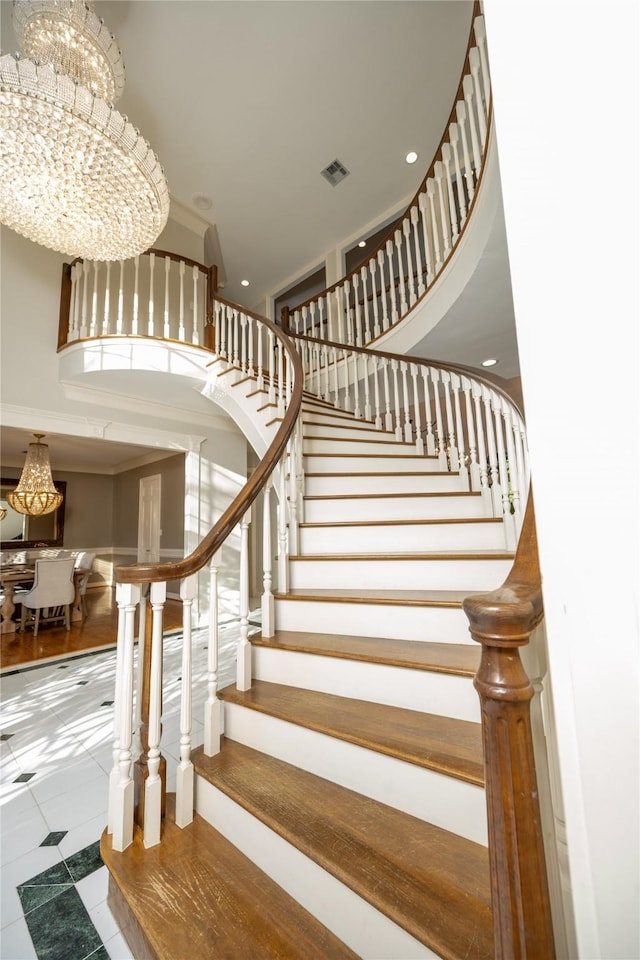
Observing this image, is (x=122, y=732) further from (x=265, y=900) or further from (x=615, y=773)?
(x=615, y=773)

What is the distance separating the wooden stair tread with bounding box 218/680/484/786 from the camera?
1088mm

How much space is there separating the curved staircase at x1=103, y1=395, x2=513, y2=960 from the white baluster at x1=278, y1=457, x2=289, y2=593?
2.2 inches

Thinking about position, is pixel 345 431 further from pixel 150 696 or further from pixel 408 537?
pixel 150 696

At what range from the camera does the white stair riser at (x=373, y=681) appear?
1.31 metres

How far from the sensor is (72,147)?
211cm

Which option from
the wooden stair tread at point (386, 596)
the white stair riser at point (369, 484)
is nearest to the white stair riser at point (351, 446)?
the white stair riser at point (369, 484)

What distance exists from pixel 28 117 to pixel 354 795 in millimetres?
3350

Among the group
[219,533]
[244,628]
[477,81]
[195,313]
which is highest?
[477,81]

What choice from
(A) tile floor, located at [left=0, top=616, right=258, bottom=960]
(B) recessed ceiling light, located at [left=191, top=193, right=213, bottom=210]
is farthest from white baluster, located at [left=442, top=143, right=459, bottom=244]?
(A) tile floor, located at [left=0, top=616, right=258, bottom=960]

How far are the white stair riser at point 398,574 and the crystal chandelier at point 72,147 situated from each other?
2.52m

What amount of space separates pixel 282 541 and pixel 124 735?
1.04 m

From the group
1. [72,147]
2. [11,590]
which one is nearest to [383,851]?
[72,147]

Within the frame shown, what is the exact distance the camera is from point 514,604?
50 cm

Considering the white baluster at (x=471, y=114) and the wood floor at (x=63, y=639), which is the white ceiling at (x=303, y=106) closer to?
the white baluster at (x=471, y=114)
